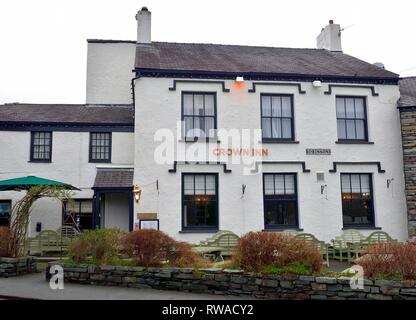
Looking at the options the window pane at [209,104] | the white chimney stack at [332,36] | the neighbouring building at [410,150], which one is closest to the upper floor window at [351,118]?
the neighbouring building at [410,150]

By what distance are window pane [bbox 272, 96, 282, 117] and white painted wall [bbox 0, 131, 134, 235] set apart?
6671 mm

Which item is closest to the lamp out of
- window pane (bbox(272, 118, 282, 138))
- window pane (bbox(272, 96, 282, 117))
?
window pane (bbox(272, 118, 282, 138))

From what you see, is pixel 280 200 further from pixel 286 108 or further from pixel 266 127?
pixel 286 108

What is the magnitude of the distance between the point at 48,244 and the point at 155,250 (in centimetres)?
631

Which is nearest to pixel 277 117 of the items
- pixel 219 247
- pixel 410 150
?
pixel 410 150

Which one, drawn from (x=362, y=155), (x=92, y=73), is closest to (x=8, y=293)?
(x=362, y=155)

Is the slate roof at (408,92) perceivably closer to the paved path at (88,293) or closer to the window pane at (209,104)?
the window pane at (209,104)

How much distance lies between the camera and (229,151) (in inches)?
650

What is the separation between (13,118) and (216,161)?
9506 mm

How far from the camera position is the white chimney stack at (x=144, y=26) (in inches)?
782
